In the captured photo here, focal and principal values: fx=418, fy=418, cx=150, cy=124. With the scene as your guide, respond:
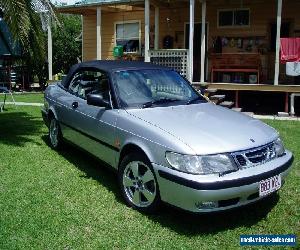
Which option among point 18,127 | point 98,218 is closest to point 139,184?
point 98,218

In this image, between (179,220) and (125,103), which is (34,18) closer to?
(125,103)

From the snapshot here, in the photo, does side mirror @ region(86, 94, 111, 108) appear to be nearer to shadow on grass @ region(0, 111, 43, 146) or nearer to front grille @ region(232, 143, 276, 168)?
front grille @ region(232, 143, 276, 168)

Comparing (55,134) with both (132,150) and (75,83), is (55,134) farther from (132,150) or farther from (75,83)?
(132,150)

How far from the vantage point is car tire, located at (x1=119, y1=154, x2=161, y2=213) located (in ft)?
14.8

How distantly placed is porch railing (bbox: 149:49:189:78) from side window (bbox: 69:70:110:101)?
697 cm

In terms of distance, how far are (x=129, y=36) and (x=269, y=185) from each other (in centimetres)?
1443

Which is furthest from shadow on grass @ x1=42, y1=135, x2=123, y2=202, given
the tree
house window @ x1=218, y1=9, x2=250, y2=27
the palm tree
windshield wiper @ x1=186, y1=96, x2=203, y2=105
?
the tree

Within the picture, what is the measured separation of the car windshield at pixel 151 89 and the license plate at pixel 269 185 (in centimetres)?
170

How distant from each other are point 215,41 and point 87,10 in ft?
19.2

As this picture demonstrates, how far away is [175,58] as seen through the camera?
13742mm

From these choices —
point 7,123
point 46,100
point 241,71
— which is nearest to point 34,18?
point 46,100

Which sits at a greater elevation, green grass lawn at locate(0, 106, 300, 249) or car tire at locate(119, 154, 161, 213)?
car tire at locate(119, 154, 161, 213)

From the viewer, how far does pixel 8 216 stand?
181 inches

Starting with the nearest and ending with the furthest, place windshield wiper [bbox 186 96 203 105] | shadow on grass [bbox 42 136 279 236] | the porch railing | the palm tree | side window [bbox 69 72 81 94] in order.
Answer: shadow on grass [bbox 42 136 279 236], windshield wiper [bbox 186 96 203 105], side window [bbox 69 72 81 94], the palm tree, the porch railing
